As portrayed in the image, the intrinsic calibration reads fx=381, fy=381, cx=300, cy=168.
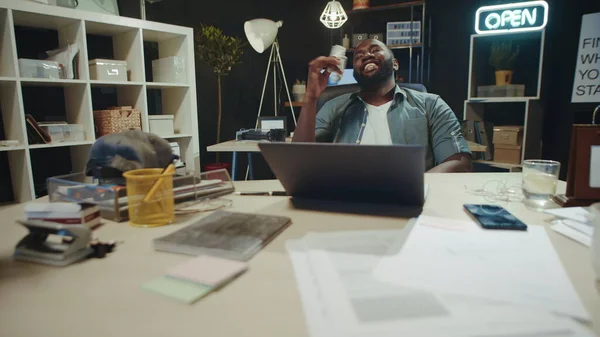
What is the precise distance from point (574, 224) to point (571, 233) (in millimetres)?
53

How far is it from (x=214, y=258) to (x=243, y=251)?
5 centimetres

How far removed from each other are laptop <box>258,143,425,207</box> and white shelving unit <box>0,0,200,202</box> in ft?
6.65

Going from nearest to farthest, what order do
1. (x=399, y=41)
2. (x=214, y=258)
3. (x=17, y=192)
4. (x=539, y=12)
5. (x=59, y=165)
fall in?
1. (x=214, y=258)
2. (x=17, y=192)
3. (x=59, y=165)
4. (x=539, y=12)
5. (x=399, y=41)

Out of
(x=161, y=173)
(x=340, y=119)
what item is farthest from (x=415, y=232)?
(x=340, y=119)

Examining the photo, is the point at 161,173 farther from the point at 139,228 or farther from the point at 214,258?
the point at 214,258

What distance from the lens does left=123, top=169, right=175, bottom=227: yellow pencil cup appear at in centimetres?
80

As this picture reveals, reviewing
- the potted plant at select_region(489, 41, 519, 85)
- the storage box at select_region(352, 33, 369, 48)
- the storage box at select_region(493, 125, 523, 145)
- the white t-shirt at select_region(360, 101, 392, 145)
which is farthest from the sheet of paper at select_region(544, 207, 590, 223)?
the storage box at select_region(352, 33, 369, 48)

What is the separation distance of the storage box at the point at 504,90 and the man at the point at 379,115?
6.85 feet

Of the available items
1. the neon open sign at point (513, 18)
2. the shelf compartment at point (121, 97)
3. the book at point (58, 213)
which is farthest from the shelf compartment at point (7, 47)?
the neon open sign at point (513, 18)

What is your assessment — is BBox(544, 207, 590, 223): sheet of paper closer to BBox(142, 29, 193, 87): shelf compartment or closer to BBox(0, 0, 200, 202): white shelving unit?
BBox(0, 0, 200, 202): white shelving unit

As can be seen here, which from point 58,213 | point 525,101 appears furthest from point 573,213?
point 525,101

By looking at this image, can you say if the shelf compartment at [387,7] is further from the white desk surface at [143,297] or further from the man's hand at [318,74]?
the white desk surface at [143,297]

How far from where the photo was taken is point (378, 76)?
6.25 ft

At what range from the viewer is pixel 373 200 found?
37.4 inches
